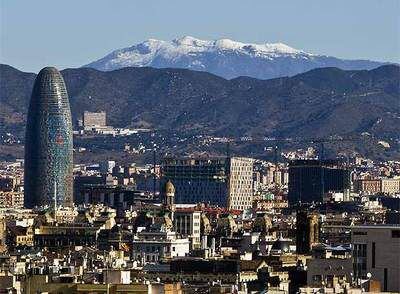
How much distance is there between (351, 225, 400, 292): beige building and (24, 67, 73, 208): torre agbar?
436 ft

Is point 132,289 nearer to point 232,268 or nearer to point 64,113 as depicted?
point 232,268

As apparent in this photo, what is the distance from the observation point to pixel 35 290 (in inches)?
1934

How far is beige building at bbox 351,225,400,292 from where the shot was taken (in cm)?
4958

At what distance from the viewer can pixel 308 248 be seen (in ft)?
303

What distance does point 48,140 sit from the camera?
190 metres

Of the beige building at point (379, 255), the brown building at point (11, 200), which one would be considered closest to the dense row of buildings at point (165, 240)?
the beige building at point (379, 255)

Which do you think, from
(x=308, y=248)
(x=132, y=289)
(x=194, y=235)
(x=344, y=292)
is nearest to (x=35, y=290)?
(x=132, y=289)

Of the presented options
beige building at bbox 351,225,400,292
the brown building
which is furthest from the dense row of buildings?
the brown building

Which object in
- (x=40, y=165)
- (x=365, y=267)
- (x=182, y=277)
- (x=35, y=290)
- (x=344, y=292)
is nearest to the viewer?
(x=344, y=292)

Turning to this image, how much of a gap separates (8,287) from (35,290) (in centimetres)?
499

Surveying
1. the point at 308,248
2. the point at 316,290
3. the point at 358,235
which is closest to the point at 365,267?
the point at 358,235

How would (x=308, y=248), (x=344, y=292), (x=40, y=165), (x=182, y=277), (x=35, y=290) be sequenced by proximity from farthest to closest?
(x=40, y=165) → (x=308, y=248) → (x=182, y=277) → (x=35, y=290) → (x=344, y=292)

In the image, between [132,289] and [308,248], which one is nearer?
[132,289]

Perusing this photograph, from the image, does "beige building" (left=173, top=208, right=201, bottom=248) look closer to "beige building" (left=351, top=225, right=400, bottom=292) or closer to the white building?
the white building
